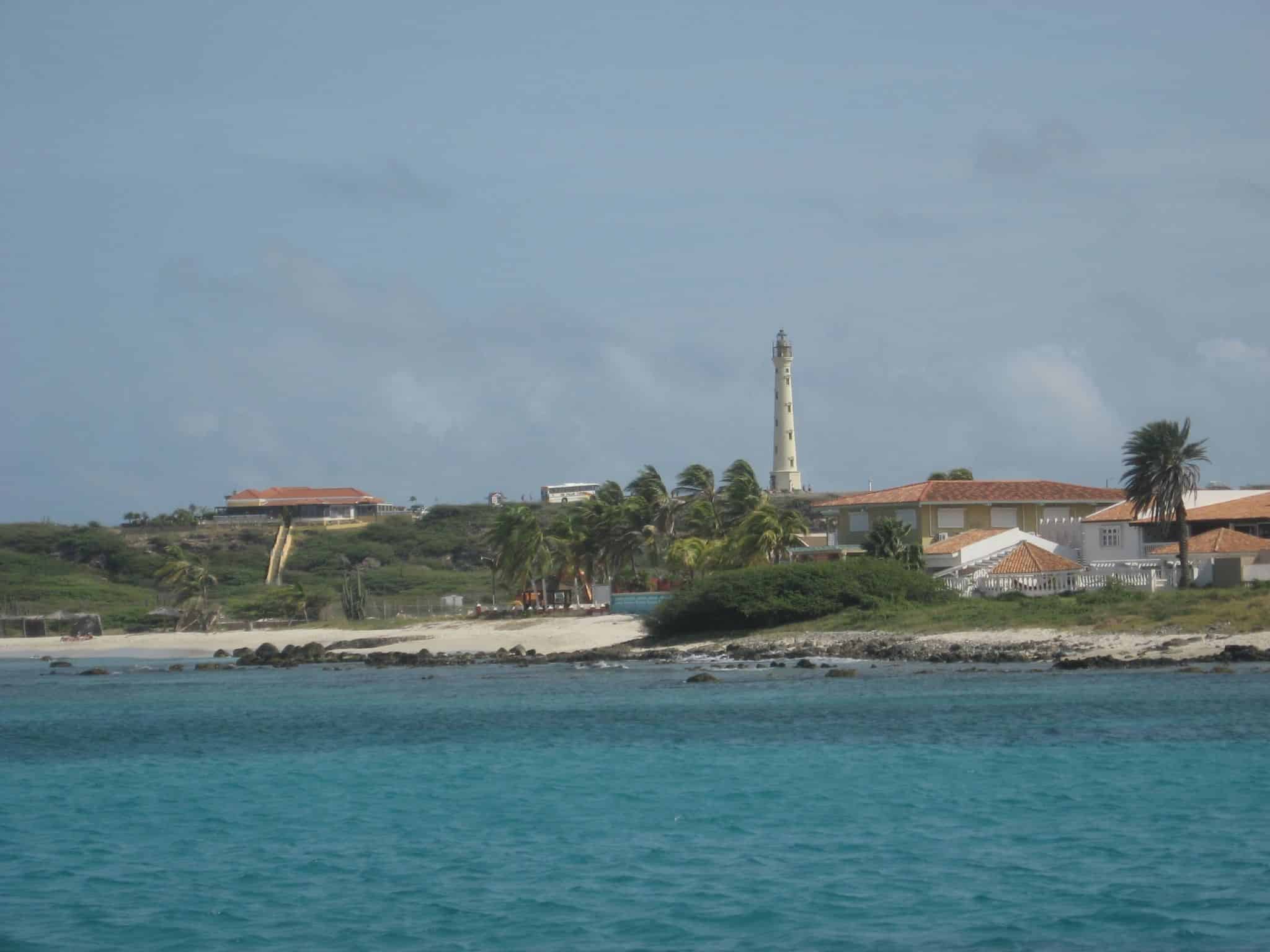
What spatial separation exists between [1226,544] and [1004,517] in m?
14.1

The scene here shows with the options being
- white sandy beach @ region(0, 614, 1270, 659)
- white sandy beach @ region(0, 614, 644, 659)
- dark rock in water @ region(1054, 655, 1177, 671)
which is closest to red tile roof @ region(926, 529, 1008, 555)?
white sandy beach @ region(0, 614, 1270, 659)

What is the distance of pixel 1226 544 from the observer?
54.1m

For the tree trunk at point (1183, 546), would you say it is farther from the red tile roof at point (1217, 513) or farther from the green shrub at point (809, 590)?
the green shrub at point (809, 590)

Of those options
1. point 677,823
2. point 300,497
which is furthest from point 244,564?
point 677,823

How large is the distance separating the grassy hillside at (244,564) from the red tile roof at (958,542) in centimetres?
3311

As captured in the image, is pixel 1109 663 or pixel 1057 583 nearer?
pixel 1109 663

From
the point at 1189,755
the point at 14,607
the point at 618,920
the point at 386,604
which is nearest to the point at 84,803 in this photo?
the point at 618,920

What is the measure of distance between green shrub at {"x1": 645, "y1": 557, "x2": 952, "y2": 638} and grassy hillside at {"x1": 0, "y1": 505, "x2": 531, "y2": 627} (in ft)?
105

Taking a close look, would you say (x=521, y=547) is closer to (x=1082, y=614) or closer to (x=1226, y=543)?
(x=1082, y=614)

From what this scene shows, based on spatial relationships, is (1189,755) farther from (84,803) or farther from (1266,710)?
(84,803)

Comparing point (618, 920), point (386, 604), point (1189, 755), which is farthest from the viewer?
point (386, 604)

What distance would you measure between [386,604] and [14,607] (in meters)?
22.6

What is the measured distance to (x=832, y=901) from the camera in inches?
668

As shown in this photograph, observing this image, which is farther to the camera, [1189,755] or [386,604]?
[386,604]
